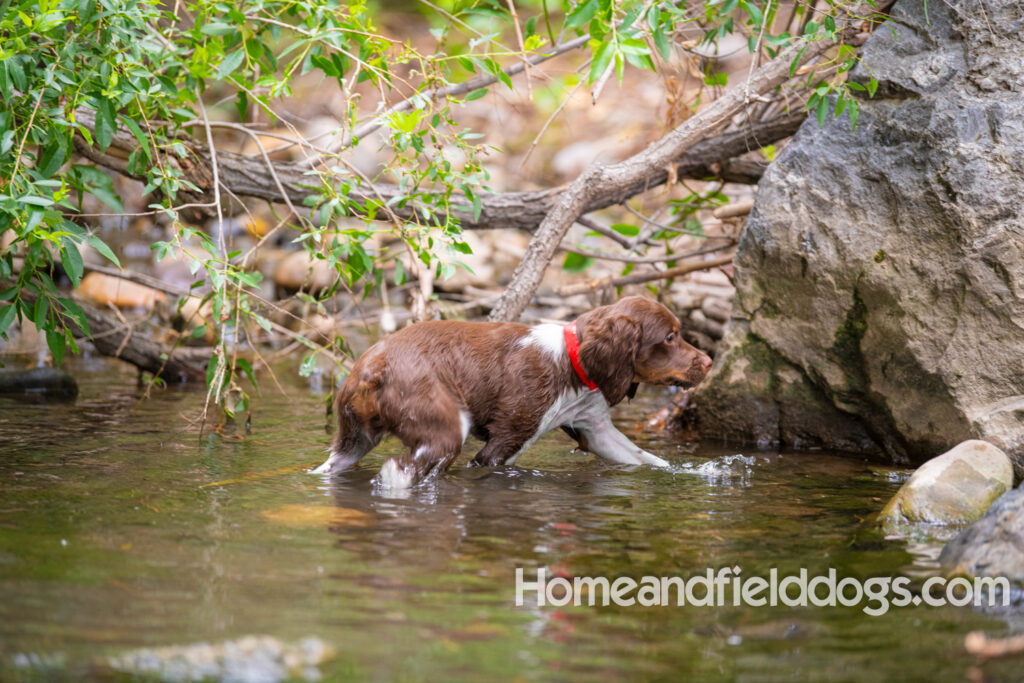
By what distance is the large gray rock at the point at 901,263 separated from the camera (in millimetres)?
6027

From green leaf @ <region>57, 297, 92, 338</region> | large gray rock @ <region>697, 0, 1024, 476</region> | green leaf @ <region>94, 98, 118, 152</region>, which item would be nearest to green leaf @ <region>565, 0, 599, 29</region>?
large gray rock @ <region>697, 0, 1024, 476</region>

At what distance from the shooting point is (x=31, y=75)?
567 cm

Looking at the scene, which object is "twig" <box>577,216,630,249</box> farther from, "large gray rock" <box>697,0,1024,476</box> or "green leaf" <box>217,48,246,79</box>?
"green leaf" <box>217,48,246,79</box>

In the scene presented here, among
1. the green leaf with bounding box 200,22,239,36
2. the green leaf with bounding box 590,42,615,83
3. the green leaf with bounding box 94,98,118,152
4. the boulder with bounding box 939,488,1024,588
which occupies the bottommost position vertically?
the boulder with bounding box 939,488,1024,588

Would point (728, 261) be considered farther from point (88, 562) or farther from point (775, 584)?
point (88, 562)

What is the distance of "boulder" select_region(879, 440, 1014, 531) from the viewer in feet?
15.9

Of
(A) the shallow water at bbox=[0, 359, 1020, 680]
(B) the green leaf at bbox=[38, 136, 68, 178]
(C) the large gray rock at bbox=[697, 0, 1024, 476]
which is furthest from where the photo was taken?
(C) the large gray rock at bbox=[697, 0, 1024, 476]

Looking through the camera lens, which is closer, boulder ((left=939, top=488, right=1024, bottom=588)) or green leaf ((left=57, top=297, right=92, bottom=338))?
boulder ((left=939, top=488, right=1024, bottom=588))

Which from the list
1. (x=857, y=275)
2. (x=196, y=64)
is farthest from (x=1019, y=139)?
(x=196, y=64)

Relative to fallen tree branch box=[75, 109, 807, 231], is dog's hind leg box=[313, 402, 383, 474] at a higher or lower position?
lower

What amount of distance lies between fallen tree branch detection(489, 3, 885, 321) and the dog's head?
0.72m

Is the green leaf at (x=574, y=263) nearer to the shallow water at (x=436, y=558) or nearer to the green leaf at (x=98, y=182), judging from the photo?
the shallow water at (x=436, y=558)

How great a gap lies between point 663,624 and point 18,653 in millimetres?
2151

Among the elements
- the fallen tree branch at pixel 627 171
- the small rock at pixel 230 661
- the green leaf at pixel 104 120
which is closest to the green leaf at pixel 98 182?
the green leaf at pixel 104 120
